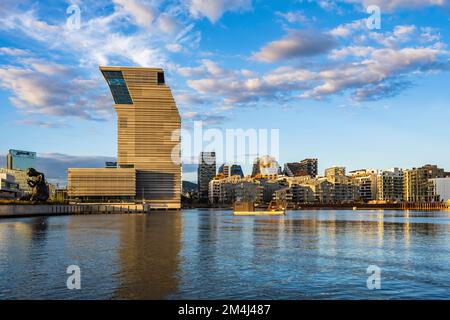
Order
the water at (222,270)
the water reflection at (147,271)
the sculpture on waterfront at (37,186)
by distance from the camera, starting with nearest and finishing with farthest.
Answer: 1. the water reflection at (147,271)
2. the water at (222,270)
3. the sculpture on waterfront at (37,186)

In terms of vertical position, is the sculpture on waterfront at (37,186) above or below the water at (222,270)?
above

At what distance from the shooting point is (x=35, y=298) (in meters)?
31.1

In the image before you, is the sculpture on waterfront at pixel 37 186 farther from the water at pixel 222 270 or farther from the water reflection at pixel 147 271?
the water reflection at pixel 147 271

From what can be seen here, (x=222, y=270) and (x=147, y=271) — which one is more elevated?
(x=147, y=271)

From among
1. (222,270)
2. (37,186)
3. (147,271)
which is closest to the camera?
(147,271)

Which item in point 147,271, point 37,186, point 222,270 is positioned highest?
point 37,186

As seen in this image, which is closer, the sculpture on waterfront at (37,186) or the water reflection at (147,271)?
the water reflection at (147,271)


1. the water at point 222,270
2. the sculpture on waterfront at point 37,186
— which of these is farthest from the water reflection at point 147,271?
the sculpture on waterfront at point 37,186

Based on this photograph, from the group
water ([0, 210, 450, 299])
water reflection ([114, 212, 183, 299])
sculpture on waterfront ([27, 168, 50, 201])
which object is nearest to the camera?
water reflection ([114, 212, 183, 299])

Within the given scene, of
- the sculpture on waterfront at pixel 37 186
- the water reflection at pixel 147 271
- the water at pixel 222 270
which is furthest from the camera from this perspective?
the sculpture on waterfront at pixel 37 186

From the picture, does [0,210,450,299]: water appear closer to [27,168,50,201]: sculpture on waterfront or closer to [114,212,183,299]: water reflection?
[114,212,183,299]: water reflection

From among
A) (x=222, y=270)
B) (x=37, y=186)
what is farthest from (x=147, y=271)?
(x=37, y=186)

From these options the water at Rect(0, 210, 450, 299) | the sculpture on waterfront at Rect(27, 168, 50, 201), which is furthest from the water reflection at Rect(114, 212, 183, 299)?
the sculpture on waterfront at Rect(27, 168, 50, 201)

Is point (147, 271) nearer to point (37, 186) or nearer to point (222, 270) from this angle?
point (222, 270)
